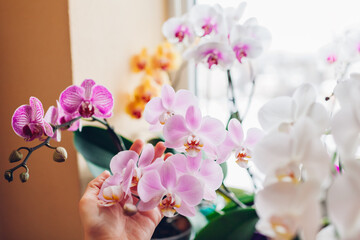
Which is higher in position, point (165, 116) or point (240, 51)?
point (240, 51)

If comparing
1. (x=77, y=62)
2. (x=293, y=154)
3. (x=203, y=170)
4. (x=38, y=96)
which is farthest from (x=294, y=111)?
(x=38, y=96)

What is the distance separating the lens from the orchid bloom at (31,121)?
0.53m

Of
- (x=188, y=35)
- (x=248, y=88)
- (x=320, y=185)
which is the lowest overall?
(x=248, y=88)

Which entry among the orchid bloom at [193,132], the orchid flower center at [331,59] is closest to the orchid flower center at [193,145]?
the orchid bloom at [193,132]

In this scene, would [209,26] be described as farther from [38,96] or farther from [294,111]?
[38,96]

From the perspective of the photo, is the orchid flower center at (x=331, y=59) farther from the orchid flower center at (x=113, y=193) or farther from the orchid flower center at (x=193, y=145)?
the orchid flower center at (x=113, y=193)

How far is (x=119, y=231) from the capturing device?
0.58m

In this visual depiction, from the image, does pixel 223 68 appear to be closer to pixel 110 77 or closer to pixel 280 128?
pixel 280 128

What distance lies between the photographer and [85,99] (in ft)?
1.90

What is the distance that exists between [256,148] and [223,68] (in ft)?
1.11

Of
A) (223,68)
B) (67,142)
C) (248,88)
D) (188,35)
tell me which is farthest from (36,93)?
(248,88)

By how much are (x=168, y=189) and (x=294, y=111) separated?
23cm

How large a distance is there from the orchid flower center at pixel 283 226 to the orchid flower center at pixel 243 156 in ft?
0.72

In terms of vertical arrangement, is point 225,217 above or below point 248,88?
below
